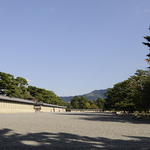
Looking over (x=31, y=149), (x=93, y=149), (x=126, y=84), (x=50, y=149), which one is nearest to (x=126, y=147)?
(x=93, y=149)

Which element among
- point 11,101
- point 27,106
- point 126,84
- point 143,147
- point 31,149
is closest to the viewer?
point 31,149

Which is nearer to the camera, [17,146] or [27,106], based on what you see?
[17,146]

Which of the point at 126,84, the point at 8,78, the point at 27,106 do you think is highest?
the point at 8,78

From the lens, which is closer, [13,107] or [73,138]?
[73,138]

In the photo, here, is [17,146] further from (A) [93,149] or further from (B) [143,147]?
(B) [143,147]

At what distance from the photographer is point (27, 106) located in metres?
58.1

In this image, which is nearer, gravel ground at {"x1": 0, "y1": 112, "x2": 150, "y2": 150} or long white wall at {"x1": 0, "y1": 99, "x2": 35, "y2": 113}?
gravel ground at {"x1": 0, "y1": 112, "x2": 150, "y2": 150}

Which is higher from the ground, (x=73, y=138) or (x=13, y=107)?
(x=73, y=138)

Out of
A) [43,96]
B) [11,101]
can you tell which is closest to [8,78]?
[11,101]

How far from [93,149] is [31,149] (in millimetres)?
1996

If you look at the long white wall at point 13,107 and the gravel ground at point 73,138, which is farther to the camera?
the long white wall at point 13,107

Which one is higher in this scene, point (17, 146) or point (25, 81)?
point (25, 81)

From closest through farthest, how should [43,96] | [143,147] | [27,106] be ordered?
1. [143,147]
2. [27,106]
3. [43,96]

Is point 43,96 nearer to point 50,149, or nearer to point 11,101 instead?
point 11,101
